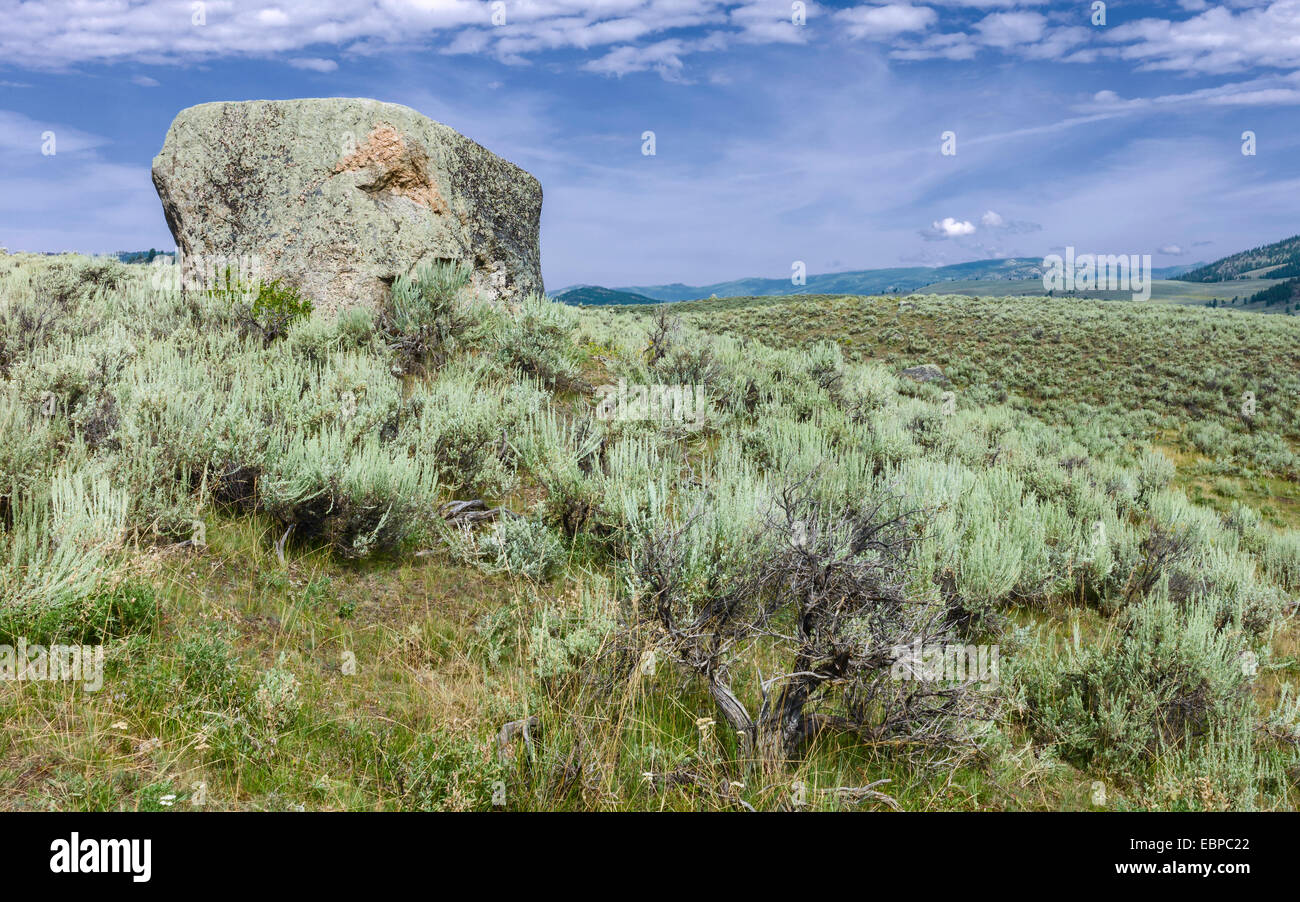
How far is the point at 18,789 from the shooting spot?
2.17m

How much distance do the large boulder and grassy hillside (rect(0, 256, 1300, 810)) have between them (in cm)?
129

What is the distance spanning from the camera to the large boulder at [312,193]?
795 centimetres

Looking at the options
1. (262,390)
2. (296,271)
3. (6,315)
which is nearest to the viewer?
(262,390)

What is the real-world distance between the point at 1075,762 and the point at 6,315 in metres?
9.47

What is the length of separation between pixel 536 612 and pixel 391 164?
23.1 feet

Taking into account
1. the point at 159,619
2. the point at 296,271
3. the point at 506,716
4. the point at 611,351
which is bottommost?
the point at 506,716
